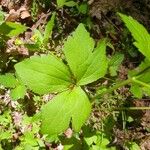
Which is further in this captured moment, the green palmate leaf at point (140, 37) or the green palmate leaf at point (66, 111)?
the green palmate leaf at point (66, 111)

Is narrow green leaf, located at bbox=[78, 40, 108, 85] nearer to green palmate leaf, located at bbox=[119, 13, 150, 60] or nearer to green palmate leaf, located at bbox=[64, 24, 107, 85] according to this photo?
green palmate leaf, located at bbox=[64, 24, 107, 85]

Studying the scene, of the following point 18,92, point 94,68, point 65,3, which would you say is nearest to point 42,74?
point 94,68

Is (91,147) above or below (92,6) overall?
below

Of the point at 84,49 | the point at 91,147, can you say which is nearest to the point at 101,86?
the point at 91,147

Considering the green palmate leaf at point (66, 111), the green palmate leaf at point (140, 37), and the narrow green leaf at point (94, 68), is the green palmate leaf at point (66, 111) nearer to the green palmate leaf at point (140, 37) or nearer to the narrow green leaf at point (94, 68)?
the narrow green leaf at point (94, 68)

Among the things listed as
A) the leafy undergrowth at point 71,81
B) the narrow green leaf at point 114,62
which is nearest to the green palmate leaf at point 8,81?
the leafy undergrowth at point 71,81

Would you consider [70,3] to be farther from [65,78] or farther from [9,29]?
[65,78]

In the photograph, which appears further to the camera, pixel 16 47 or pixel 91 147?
pixel 16 47

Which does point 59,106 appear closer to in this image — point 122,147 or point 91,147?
Result: point 91,147
